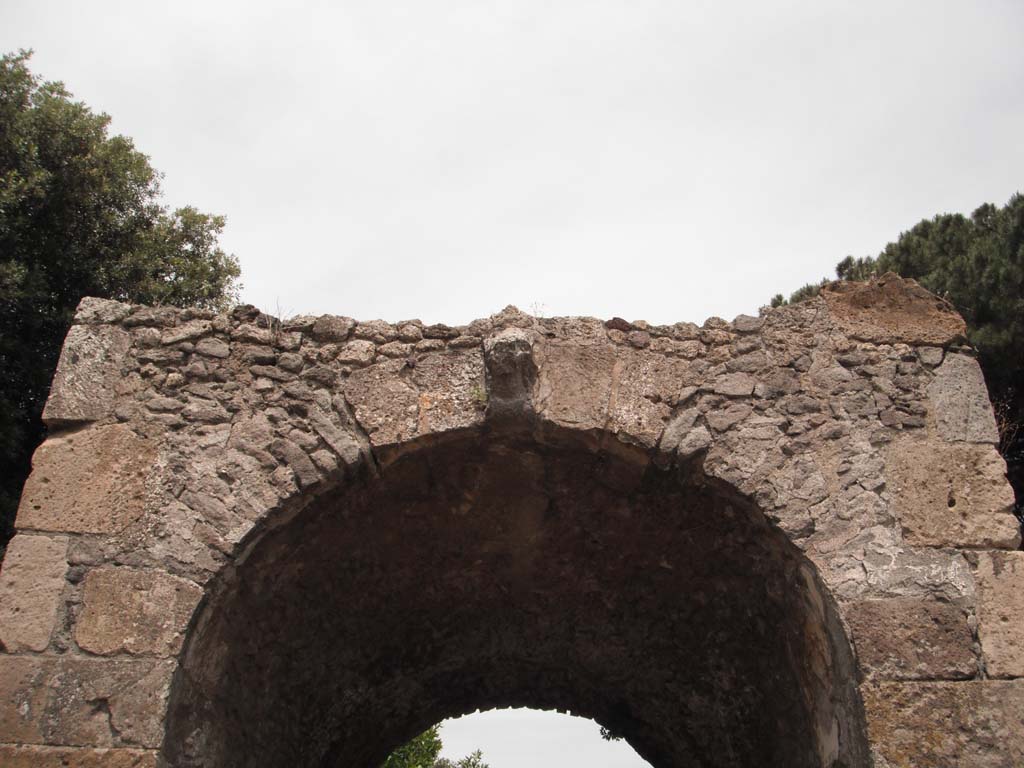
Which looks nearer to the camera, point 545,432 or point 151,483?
point 151,483

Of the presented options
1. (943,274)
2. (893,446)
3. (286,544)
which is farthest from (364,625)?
(943,274)

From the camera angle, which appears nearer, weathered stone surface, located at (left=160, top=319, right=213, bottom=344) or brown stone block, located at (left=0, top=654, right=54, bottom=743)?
brown stone block, located at (left=0, top=654, right=54, bottom=743)

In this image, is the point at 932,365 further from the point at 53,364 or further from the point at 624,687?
the point at 53,364

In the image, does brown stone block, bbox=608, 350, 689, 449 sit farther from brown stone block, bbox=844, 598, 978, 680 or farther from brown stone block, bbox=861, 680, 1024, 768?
brown stone block, bbox=861, 680, 1024, 768

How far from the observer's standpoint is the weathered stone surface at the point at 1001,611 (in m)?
4.20

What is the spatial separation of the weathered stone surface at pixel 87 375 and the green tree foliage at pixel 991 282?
594 centimetres

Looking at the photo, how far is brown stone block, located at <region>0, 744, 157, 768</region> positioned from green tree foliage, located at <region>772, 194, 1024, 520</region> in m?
6.55

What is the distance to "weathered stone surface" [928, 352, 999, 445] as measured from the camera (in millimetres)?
4730

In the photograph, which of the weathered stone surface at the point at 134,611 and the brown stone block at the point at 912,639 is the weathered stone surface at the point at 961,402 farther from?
the weathered stone surface at the point at 134,611

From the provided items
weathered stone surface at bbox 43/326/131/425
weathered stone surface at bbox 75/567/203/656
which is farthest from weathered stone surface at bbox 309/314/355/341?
weathered stone surface at bbox 75/567/203/656

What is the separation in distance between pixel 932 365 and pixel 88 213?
7438 mm

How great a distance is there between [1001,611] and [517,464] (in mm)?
2439

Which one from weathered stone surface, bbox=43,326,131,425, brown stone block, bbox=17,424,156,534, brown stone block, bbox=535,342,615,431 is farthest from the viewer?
brown stone block, bbox=535,342,615,431

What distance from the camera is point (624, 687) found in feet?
21.1
